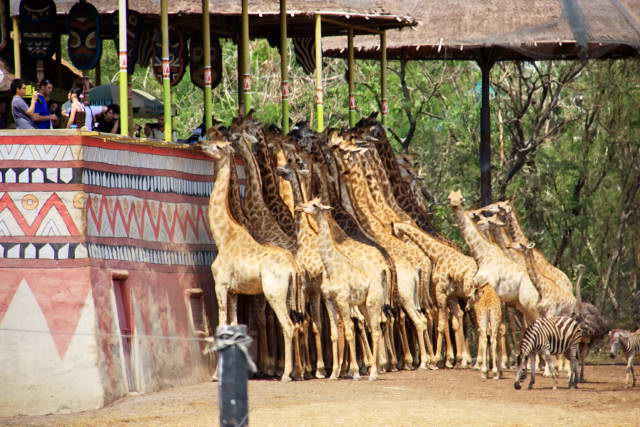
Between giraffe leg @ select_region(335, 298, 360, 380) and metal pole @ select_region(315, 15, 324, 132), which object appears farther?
metal pole @ select_region(315, 15, 324, 132)

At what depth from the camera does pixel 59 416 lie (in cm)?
1406

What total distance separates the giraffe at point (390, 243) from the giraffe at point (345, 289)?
1.56 m

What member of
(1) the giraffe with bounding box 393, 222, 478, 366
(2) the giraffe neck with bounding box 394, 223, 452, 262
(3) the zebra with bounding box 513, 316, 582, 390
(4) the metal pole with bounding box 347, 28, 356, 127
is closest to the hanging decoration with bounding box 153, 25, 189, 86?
(4) the metal pole with bounding box 347, 28, 356, 127

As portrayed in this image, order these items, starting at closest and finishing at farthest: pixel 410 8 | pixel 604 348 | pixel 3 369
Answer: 1. pixel 3 369
2. pixel 410 8
3. pixel 604 348

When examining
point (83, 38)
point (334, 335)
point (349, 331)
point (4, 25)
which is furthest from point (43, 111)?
point (349, 331)

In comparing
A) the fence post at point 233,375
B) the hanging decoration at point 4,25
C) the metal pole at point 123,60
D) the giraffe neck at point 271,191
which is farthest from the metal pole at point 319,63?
the fence post at point 233,375

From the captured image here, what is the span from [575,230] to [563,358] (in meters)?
12.3

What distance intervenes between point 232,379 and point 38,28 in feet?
44.4

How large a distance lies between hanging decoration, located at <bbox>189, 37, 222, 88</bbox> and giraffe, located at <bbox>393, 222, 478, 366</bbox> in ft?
15.8

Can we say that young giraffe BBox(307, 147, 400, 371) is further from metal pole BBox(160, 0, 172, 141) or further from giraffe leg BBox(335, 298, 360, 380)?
metal pole BBox(160, 0, 172, 141)

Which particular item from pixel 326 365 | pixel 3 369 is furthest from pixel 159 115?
pixel 3 369

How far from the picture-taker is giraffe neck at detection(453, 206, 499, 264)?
18.3m

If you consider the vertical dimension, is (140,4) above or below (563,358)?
above

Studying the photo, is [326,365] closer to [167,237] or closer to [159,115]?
[167,237]
